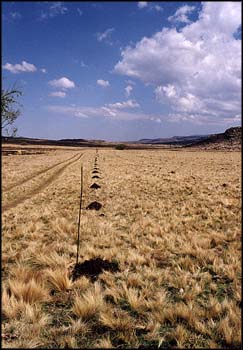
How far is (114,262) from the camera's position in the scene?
8516 mm

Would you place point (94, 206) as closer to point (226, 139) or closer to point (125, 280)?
point (125, 280)

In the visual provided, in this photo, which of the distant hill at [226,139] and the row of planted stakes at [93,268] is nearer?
the row of planted stakes at [93,268]

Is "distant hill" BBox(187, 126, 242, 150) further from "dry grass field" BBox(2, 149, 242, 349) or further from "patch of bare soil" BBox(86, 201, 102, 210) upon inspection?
"dry grass field" BBox(2, 149, 242, 349)

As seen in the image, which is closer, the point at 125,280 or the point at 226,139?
the point at 125,280

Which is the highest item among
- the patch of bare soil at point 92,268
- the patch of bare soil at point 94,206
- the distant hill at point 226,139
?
the distant hill at point 226,139

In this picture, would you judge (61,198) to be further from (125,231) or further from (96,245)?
(96,245)

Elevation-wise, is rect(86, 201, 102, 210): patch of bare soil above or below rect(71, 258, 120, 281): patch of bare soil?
above

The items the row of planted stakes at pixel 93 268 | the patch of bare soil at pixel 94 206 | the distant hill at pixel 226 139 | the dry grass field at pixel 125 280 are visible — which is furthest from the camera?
the distant hill at pixel 226 139

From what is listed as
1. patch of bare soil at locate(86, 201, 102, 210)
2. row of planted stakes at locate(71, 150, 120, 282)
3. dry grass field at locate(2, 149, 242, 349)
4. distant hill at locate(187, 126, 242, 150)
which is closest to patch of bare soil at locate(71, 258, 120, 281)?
row of planted stakes at locate(71, 150, 120, 282)

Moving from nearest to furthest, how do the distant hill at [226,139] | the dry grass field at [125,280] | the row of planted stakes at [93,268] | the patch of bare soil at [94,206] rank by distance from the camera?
the dry grass field at [125,280] < the row of planted stakes at [93,268] < the patch of bare soil at [94,206] < the distant hill at [226,139]

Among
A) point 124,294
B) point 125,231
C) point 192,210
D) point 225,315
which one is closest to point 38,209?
point 125,231

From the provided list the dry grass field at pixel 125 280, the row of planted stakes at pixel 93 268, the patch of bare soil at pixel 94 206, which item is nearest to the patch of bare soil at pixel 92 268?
the row of planted stakes at pixel 93 268

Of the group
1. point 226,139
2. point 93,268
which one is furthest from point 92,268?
point 226,139

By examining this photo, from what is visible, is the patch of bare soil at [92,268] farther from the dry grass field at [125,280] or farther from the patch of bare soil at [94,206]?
the patch of bare soil at [94,206]
